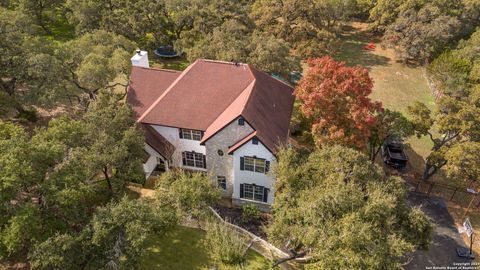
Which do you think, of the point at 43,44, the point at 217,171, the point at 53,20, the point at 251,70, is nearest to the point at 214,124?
the point at 217,171

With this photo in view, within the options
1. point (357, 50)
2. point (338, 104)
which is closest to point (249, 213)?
point (338, 104)

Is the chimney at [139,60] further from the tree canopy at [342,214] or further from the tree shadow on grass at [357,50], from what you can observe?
the tree shadow on grass at [357,50]

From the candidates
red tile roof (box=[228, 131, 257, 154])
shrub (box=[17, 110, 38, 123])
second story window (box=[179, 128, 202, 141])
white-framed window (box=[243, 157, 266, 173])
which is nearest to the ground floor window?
white-framed window (box=[243, 157, 266, 173])

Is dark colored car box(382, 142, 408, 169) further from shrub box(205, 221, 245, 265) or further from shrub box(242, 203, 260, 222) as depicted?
shrub box(205, 221, 245, 265)

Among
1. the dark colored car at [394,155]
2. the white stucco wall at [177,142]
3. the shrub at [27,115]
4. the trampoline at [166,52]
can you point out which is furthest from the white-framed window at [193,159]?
the trampoline at [166,52]

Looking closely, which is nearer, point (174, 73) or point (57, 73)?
point (174, 73)

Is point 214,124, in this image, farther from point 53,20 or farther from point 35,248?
point 53,20
